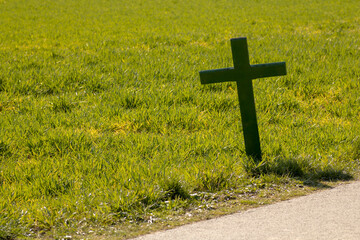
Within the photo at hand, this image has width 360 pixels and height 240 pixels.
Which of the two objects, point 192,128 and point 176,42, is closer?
point 192,128

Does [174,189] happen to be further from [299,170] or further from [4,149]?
[4,149]

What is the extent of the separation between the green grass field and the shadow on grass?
0.01 meters

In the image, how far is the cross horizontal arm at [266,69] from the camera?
13.1 ft

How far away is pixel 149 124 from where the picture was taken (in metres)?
5.32

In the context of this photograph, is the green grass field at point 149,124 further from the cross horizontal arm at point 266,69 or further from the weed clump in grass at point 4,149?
the cross horizontal arm at point 266,69

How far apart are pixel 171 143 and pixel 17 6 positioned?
55.9 ft

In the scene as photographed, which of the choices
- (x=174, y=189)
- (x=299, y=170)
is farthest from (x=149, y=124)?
(x=299, y=170)

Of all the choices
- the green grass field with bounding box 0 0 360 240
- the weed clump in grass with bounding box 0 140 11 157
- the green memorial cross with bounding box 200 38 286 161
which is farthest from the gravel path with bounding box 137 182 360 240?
the weed clump in grass with bounding box 0 140 11 157

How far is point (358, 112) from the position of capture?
574cm

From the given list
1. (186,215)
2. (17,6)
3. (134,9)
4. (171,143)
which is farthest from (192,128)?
(17,6)

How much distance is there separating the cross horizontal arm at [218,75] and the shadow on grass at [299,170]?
761mm

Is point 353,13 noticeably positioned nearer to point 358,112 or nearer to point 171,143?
point 358,112

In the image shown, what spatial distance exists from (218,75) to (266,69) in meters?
0.43

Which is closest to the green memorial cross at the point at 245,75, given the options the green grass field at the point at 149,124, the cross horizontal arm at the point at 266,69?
the cross horizontal arm at the point at 266,69
